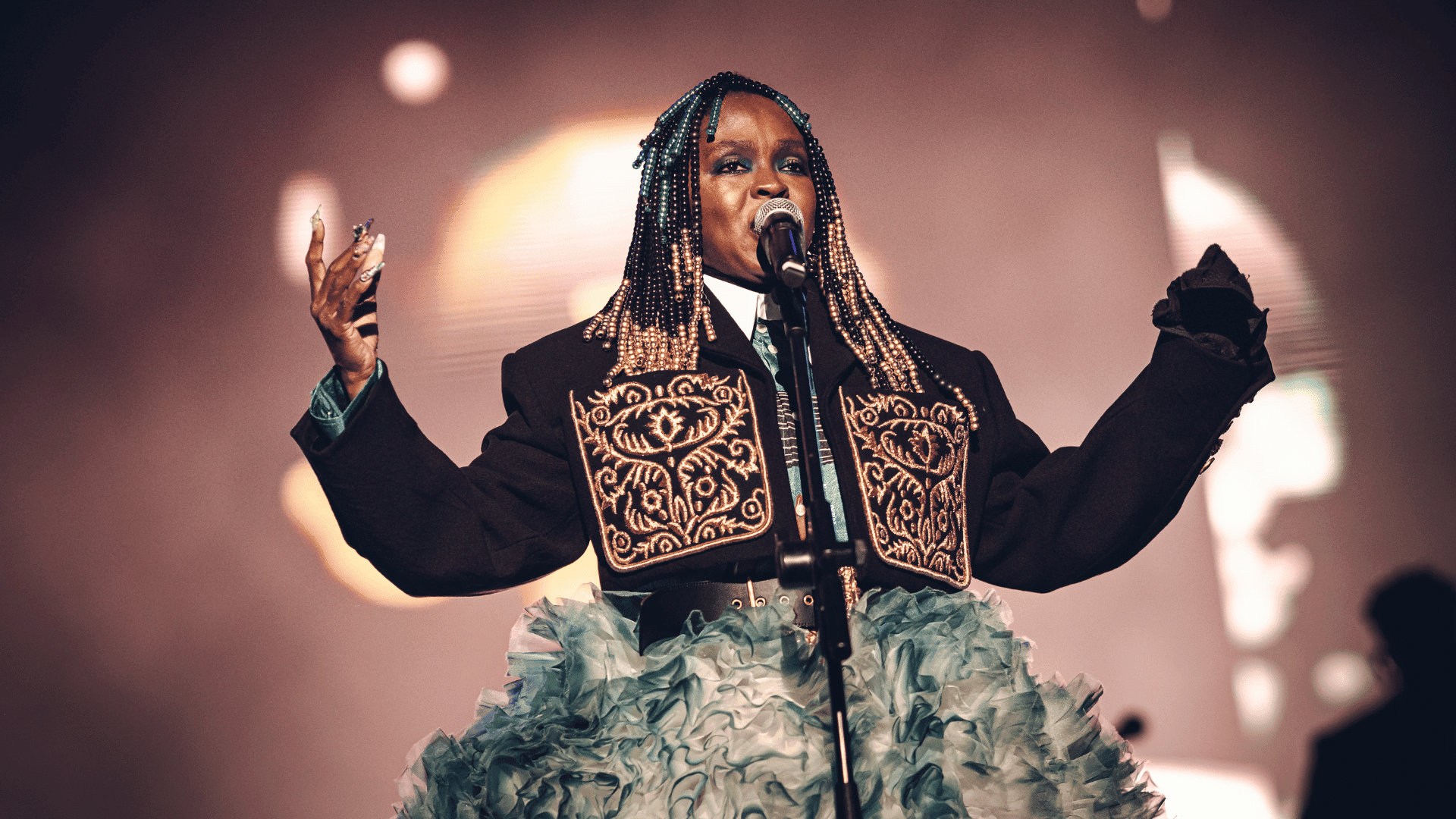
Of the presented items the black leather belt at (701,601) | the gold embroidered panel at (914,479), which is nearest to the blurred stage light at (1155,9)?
the gold embroidered panel at (914,479)

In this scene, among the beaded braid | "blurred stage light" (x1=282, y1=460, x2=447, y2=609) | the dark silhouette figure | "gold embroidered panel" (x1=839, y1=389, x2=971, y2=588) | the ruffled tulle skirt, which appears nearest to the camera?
the ruffled tulle skirt

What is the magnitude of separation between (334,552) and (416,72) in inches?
49.7

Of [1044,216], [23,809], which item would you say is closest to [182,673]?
[23,809]

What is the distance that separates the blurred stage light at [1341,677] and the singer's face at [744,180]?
2033 millimetres

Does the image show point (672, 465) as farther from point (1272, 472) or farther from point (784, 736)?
point (1272, 472)

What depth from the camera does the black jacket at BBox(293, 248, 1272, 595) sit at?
1.49 meters

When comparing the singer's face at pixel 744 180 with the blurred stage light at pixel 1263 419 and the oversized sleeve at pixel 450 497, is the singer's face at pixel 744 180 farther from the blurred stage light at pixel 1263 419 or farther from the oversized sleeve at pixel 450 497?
the blurred stage light at pixel 1263 419

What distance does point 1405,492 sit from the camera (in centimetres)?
295

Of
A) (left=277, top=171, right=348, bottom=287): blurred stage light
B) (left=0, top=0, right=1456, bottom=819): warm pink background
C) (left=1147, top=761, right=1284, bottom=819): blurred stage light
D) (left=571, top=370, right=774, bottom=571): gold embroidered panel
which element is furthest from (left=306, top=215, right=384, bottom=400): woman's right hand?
(left=1147, top=761, right=1284, bottom=819): blurred stage light

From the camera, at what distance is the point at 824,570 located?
1.05m

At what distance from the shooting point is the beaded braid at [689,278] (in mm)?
1694

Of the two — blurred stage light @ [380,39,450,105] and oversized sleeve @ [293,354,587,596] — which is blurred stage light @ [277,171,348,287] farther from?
oversized sleeve @ [293,354,587,596]

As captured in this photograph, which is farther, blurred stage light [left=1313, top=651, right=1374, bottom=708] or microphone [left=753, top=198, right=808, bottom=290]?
blurred stage light [left=1313, top=651, right=1374, bottom=708]

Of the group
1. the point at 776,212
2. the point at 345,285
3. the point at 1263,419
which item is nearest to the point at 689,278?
the point at 776,212
